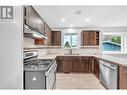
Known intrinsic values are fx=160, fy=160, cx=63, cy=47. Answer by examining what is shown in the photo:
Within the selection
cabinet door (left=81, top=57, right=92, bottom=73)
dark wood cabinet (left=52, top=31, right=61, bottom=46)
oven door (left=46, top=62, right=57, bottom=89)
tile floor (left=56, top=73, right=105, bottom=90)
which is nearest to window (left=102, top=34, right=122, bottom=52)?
cabinet door (left=81, top=57, right=92, bottom=73)

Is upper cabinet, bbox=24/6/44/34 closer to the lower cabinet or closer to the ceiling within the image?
the ceiling

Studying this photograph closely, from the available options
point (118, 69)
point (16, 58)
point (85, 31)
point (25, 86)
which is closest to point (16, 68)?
point (16, 58)

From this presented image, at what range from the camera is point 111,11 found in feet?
17.4

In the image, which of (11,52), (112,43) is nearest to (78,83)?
(112,43)

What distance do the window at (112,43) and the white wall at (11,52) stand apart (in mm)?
6594

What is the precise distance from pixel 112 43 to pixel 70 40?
2074 mm

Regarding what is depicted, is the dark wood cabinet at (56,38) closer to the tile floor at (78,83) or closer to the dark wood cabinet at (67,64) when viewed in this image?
the dark wood cabinet at (67,64)

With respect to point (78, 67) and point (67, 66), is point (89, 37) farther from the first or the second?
point (67, 66)

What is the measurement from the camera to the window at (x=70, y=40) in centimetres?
769

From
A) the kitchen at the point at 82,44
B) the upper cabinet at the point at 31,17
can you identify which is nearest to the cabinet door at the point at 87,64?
the kitchen at the point at 82,44

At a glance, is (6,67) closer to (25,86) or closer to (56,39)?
(25,86)

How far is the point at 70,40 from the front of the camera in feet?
25.6
